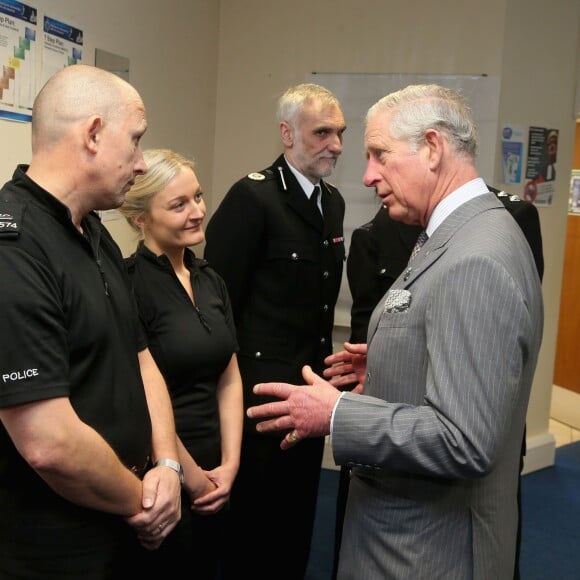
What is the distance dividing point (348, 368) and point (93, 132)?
3.04ft

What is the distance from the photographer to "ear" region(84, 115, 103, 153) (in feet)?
4.31

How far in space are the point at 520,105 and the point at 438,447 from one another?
9.87ft

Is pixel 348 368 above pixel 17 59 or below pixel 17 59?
below

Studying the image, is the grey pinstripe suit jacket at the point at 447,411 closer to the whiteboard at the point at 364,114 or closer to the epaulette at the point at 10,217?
the epaulette at the point at 10,217

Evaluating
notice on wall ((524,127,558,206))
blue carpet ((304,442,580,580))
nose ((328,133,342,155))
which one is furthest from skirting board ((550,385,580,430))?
nose ((328,133,342,155))

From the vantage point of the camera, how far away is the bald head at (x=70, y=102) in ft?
4.29

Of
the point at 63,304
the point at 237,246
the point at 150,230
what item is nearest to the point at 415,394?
the point at 63,304

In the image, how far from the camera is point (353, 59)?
3.81 meters

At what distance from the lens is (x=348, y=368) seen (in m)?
1.88

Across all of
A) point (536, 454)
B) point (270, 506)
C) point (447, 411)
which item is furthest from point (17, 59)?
point (536, 454)

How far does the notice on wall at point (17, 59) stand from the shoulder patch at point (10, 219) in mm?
1127

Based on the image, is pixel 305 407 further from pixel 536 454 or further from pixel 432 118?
pixel 536 454

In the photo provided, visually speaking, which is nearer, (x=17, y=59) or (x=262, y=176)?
(x=17, y=59)

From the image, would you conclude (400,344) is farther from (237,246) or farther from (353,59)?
(353,59)
